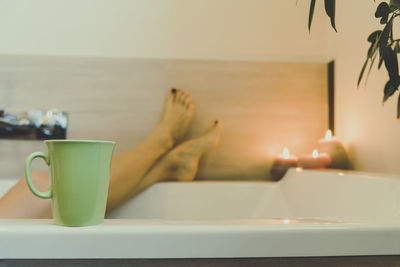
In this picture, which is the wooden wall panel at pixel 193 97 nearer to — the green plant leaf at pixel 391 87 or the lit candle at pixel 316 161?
the lit candle at pixel 316 161

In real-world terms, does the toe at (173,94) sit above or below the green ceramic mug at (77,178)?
above

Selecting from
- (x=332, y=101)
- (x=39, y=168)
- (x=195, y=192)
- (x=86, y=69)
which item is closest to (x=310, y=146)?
(x=332, y=101)

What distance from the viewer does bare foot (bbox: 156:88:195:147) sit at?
1428 mm

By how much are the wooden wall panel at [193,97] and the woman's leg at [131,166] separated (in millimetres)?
82

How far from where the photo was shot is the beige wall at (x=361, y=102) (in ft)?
3.46

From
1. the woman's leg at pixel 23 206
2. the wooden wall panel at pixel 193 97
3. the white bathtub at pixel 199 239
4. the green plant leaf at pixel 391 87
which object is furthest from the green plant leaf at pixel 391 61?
the wooden wall panel at pixel 193 97

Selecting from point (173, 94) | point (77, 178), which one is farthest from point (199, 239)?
point (173, 94)

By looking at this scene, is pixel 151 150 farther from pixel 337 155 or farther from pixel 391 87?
pixel 391 87

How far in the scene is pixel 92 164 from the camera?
0.42 m

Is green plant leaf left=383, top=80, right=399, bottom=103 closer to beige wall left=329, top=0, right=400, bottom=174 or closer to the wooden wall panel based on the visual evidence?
beige wall left=329, top=0, right=400, bottom=174

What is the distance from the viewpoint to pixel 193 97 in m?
1.54

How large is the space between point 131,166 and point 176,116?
291 mm

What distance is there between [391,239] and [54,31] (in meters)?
1.52

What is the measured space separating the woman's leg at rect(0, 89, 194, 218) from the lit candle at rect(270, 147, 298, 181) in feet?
1.27
